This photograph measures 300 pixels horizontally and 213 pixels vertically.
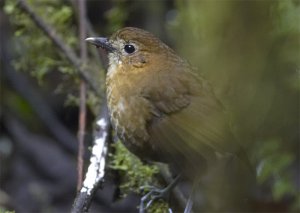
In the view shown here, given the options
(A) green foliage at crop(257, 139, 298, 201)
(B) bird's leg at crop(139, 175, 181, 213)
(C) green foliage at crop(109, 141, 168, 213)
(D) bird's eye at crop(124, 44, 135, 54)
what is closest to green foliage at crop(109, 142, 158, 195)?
(C) green foliage at crop(109, 141, 168, 213)

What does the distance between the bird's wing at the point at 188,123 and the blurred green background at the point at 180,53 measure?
7 centimetres

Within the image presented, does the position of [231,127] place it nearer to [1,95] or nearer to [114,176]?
[114,176]

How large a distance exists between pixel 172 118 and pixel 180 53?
1.36m

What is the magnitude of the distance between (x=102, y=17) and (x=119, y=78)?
245 centimetres

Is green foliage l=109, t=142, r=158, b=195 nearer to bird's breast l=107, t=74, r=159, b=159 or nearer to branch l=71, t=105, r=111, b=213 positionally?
branch l=71, t=105, r=111, b=213

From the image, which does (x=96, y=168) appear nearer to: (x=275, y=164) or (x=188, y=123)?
(x=188, y=123)

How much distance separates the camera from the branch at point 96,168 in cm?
281

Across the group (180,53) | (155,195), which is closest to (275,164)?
(180,53)

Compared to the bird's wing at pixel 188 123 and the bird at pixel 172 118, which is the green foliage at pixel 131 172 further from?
the bird's wing at pixel 188 123

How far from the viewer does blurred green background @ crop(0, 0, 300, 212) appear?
2.42m

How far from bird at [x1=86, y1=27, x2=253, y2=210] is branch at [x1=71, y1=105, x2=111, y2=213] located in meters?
0.13

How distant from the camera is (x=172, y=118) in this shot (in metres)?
3.16

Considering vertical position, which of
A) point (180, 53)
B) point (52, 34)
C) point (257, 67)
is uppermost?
point (52, 34)

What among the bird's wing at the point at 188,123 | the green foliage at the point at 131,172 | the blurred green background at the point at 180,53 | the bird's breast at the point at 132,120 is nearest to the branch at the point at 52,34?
the blurred green background at the point at 180,53
